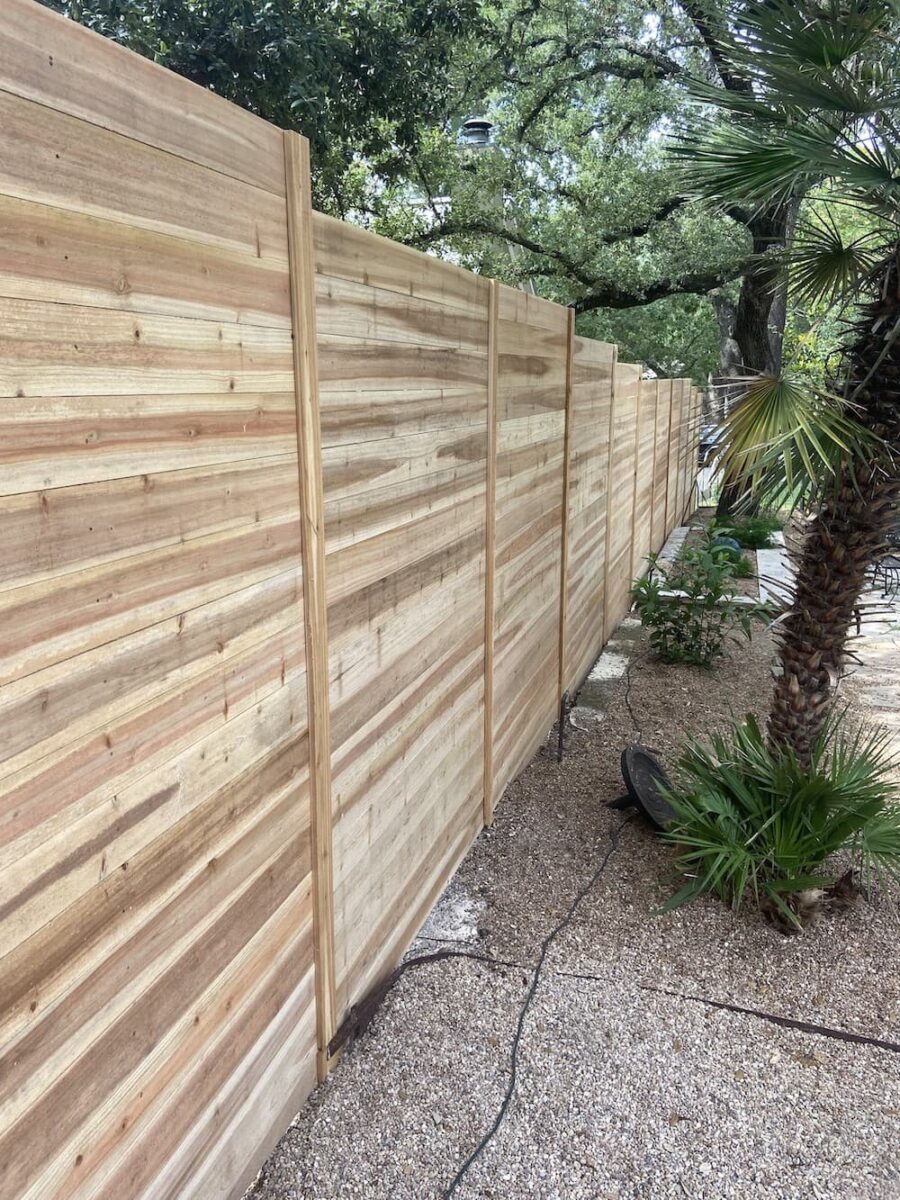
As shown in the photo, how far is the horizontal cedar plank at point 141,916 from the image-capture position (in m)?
1.35

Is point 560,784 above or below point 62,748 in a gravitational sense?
below

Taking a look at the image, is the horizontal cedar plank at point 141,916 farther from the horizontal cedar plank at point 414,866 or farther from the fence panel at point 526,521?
the fence panel at point 526,521

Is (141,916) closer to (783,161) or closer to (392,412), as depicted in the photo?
(392,412)

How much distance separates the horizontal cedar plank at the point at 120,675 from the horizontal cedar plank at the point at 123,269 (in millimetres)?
547

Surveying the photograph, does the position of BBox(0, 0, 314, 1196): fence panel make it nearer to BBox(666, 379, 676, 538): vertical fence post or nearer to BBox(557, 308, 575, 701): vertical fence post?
BBox(557, 308, 575, 701): vertical fence post

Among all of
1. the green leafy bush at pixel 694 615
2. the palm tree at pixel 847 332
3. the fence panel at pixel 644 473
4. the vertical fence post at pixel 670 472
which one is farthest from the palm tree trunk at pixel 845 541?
the vertical fence post at pixel 670 472

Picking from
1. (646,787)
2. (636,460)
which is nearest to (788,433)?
(646,787)

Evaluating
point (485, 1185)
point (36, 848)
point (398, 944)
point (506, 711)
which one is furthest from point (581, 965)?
point (36, 848)

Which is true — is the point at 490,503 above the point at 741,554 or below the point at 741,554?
above

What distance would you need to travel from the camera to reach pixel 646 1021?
9.59 ft

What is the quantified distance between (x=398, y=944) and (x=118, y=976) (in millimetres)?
1628

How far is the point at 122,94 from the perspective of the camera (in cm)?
138

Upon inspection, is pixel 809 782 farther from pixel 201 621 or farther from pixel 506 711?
pixel 201 621

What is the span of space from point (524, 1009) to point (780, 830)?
133 cm
